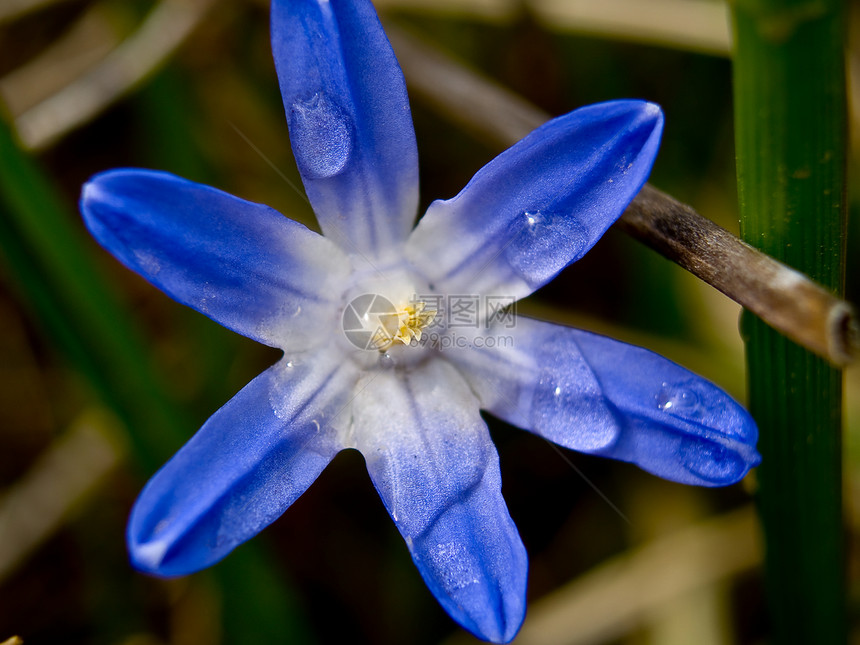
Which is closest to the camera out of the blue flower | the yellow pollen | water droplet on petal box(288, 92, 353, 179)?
the blue flower

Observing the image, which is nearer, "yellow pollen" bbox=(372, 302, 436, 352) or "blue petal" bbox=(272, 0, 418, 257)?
"blue petal" bbox=(272, 0, 418, 257)

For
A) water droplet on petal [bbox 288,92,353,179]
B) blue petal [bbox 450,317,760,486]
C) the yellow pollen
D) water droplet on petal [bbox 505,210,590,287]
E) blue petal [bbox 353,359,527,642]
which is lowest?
blue petal [bbox 353,359,527,642]

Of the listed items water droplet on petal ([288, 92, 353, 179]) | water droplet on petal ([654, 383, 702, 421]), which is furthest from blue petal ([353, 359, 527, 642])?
water droplet on petal ([288, 92, 353, 179])

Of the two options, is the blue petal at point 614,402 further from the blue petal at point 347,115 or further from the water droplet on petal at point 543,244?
the blue petal at point 347,115

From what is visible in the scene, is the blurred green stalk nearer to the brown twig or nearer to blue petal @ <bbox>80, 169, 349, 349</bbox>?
the brown twig

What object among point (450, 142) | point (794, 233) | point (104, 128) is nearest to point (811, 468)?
point (794, 233)

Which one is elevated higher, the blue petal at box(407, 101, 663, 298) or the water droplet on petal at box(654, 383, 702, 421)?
the blue petal at box(407, 101, 663, 298)

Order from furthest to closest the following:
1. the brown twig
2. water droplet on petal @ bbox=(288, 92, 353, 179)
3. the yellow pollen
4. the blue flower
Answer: the yellow pollen, water droplet on petal @ bbox=(288, 92, 353, 179), the blue flower, the brown twig
